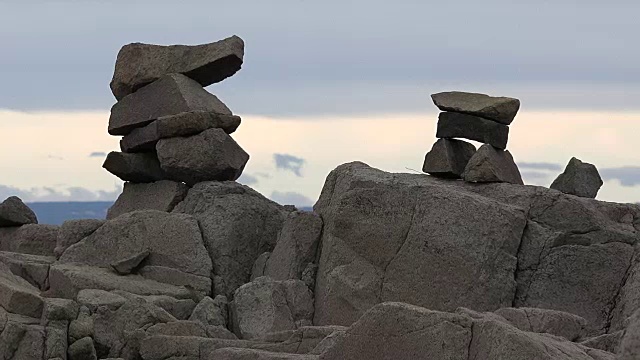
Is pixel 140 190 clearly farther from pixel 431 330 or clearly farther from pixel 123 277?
pixel 431 330

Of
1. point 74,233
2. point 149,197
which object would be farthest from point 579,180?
point 74,233

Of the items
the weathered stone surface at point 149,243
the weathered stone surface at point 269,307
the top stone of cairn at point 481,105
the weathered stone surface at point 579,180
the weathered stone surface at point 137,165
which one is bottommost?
the weathered stone surface at point 269,307

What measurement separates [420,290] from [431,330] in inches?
292

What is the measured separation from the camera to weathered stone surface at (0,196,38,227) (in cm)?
3462

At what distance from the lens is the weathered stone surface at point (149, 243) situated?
98.0 feet

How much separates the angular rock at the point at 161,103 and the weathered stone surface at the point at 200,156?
0.85 metres

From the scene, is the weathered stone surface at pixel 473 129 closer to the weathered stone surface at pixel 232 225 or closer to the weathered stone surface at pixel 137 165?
the weathered stone surface at pixel 232 225

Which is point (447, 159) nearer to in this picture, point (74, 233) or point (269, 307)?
point (269, 307)

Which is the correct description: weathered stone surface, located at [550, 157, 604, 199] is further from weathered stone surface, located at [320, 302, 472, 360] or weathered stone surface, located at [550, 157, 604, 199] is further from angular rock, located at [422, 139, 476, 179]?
weathered stone surface, located at [320, 302, 472, 360]

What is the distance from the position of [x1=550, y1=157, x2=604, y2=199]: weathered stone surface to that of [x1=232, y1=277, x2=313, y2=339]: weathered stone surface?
6985mm

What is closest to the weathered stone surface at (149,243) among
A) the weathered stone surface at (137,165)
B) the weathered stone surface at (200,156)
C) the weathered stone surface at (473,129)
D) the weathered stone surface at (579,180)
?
the weathered stone surface at (200,156)

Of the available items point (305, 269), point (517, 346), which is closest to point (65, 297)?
point (305, 269)

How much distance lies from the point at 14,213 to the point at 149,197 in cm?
386

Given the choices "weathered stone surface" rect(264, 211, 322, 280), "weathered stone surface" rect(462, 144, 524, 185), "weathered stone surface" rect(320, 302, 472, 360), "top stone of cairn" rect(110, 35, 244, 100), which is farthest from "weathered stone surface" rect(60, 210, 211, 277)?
"weathered stone surface" rect(320, 302, 472, 360)
